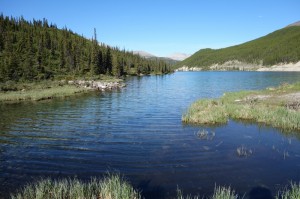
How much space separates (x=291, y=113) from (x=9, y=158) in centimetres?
2337

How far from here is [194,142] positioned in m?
20.4

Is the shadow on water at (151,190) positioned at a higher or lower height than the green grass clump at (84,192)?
lower

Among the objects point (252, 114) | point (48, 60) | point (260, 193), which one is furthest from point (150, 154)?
point (48, 60)

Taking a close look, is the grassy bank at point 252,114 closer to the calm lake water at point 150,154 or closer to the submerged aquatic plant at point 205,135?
the calm lake water at point 150,154

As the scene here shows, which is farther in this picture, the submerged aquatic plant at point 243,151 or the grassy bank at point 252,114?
the grassy bank at point 252,114

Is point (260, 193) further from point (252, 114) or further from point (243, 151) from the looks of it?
point (252, 114)

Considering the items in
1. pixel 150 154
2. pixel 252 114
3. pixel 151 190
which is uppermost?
pixel 252 114

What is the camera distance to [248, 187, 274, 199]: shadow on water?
11.8 m

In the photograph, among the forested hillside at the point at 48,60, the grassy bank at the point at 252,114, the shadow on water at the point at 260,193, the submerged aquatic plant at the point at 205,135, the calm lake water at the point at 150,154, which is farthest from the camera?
the forested hillside at the point at 48,60

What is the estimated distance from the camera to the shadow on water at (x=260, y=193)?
1176cm

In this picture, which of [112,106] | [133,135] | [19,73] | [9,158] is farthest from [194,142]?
[19,73]

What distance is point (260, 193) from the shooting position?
12141 millimetres

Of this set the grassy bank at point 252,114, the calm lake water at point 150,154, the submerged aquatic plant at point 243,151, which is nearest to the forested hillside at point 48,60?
the calm lake water at point 150,154

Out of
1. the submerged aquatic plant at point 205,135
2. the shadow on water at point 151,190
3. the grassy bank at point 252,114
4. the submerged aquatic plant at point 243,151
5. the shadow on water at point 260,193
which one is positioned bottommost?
the shadow on water at point 260,193
